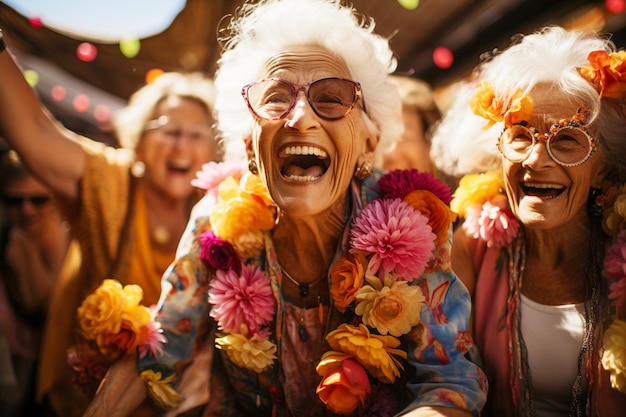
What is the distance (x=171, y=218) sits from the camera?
356 centimetres

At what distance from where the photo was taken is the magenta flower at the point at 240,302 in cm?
206

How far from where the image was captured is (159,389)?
2.08 m

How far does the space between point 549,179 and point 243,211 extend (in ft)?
3.79

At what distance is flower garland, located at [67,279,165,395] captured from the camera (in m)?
2.05

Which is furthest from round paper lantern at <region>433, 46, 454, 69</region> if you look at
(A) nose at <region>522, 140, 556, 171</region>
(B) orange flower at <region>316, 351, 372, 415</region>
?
Result: (B) orange flower at <region>316, 351, 372, 415</region>

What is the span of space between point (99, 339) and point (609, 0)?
3.22 metres

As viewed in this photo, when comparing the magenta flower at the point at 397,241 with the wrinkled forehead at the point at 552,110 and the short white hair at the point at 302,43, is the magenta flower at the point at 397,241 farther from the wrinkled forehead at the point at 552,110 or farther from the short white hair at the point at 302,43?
the wrinkled forehead at the point at 552,110

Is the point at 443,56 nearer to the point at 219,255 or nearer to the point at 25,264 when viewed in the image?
the point at 219,255

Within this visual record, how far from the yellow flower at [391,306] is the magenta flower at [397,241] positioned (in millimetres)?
49

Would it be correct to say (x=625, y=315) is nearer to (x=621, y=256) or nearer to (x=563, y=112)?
(x=621, y=256)

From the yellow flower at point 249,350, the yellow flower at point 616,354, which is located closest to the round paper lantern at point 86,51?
the yellow flower at point 249,350

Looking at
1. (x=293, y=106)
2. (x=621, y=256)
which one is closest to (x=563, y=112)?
(x=621, y=256)

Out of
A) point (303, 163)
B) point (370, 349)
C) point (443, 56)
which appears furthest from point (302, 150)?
point (443, 56)

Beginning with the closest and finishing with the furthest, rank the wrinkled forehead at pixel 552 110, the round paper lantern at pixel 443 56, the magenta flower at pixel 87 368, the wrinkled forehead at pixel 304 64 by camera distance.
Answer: the wrinkled forehead at pixel 304 64, the wrinkled forehead at pixel 552 110, the magenta flower at pixel 87 368, the round paper lantern at pixel 443 56
